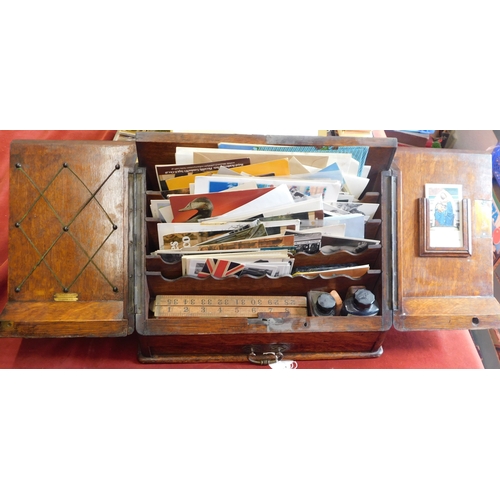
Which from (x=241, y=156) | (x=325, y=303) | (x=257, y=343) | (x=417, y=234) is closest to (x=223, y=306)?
(x=257, y=343)

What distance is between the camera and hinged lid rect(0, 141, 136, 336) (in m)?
0.99

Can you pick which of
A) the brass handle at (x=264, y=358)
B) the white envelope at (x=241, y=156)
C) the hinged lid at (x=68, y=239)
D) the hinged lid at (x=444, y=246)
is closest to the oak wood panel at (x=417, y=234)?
the hinged lid at (x=444, y=246)

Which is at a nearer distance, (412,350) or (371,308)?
(371,308)

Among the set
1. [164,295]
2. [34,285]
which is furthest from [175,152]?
[34,285]

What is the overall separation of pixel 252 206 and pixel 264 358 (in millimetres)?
369

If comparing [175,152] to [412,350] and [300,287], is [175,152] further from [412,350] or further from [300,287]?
[412,350]

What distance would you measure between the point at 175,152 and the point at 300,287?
418 mm

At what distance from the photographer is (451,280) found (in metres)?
1.08

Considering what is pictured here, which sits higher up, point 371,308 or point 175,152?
point 175,152

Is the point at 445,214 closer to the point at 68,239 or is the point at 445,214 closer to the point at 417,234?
the point at 417,234

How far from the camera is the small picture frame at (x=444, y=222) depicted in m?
1.08

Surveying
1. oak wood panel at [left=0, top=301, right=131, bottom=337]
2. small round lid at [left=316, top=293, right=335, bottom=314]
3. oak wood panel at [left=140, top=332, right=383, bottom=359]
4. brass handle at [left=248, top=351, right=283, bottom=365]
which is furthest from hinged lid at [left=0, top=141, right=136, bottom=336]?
small round lid at [left=316, top=293, right=335, bottom=314]

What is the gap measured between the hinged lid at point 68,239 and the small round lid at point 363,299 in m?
0.50

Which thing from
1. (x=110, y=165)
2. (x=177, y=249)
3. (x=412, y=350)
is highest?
(x=110, y=165)
